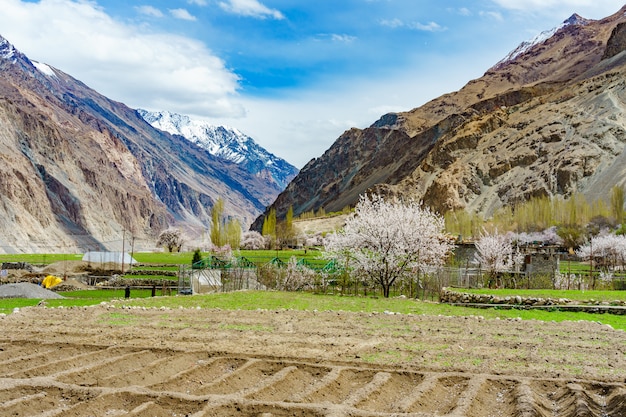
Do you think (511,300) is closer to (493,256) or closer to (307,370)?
(307,370)

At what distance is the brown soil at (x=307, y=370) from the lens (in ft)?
27.7

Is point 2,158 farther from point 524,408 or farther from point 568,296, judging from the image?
point 524,408

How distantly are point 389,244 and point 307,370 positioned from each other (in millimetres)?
22603

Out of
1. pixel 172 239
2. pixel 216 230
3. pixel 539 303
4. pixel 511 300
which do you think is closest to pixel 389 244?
pixel 511 300

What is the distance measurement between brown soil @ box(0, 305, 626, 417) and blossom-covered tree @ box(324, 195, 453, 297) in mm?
16218

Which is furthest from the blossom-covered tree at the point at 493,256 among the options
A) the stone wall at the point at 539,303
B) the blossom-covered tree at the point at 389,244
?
the stone wall at the point at 539,303

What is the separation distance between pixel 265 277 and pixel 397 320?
2255cm

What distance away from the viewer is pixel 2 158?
5369 inches

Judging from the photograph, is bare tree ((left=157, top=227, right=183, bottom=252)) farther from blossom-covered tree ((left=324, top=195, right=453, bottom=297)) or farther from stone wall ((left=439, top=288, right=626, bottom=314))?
stone wall ((left=439, top=288, right=626, bottom=314))

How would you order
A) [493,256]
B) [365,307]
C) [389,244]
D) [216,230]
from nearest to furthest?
[365,307], [389,244], [493,256], [216,230]

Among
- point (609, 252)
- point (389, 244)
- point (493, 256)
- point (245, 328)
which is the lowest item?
point (245, 328)

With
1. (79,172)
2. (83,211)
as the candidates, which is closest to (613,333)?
(83,211)

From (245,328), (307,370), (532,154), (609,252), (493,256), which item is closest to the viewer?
(307,370)

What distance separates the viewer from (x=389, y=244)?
3281cm
